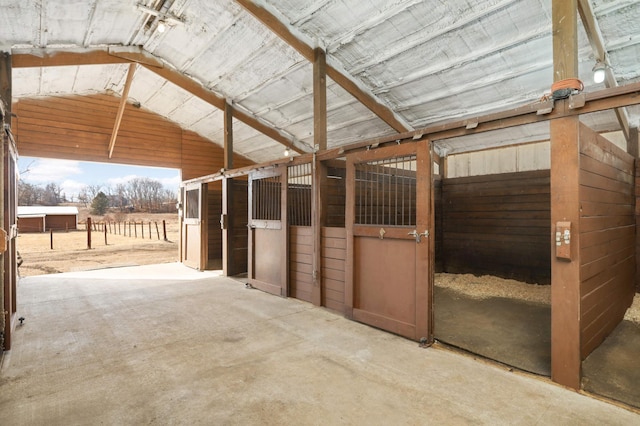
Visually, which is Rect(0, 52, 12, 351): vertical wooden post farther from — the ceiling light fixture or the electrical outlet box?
the ceiling light fixture

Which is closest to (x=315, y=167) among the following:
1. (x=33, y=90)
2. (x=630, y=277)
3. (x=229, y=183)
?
(x=229, y=183)

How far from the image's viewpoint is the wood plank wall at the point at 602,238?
7.02 feet

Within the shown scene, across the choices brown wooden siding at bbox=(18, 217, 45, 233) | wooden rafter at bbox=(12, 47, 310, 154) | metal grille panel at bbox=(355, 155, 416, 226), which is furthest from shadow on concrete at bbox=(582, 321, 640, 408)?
brown wooden siding at bbox=(18, 217, 45, 233)

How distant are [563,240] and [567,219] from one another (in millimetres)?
134

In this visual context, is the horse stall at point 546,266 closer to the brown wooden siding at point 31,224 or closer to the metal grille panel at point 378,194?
the metal grille panel at point 378,194

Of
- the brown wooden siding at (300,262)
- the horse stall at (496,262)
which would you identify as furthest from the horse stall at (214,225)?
the horse stall at (496,262)

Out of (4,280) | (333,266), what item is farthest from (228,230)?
(4,280)

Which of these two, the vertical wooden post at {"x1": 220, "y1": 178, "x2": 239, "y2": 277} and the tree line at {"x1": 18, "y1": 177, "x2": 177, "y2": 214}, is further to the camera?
the tree line at {"x1": 18, "y1": 177, "x2": 177, "y2": 214}

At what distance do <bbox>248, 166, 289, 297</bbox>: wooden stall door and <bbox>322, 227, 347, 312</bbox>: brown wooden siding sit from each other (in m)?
0.68

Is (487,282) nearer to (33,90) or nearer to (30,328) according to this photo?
(30,328)

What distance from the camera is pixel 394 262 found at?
3.04 metres

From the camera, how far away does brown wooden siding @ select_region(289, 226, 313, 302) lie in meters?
4.09

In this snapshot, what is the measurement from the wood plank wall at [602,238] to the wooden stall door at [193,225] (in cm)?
589

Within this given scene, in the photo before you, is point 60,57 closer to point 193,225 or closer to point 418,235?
point 193,225
